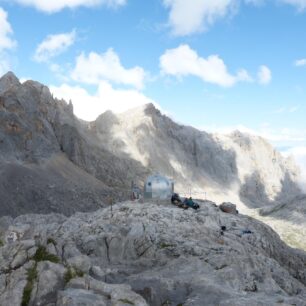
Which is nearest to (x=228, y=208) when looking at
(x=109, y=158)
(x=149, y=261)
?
(x=149, y=261)

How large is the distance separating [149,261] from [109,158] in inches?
3341

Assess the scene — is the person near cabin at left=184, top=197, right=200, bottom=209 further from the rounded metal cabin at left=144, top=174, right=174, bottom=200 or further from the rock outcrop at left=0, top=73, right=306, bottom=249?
the rock outcrop at left=0, top=73, right=306, bottom=249

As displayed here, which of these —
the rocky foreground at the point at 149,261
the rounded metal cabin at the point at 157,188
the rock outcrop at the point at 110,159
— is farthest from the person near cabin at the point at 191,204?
the rock outcrop at the point at 110,159

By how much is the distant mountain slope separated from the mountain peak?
22cm

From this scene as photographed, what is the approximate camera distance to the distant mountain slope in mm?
80750

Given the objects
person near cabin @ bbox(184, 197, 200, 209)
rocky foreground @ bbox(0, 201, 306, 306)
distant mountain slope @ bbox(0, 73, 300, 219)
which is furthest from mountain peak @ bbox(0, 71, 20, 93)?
rocky foreground @ bbox(0, 201, 306, 306)

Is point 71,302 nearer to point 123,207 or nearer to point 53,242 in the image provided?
point 53,242

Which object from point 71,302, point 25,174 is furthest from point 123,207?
point 25,174

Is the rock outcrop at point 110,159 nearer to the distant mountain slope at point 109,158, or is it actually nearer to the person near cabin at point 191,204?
the distant mountain slope at point 109,158

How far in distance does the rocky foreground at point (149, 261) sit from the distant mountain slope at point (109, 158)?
3897 cm

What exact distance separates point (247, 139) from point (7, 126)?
95560 millimetres

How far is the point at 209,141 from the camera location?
153 metres

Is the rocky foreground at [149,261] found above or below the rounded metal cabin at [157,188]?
below

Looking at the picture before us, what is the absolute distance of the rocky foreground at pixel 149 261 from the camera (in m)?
17.6
